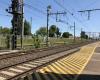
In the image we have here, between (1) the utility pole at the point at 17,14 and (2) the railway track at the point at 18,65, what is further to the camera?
(1) the utility pole at the point at 17,14

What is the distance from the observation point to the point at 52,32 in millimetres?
170375

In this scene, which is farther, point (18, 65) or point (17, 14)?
point (17, 14)

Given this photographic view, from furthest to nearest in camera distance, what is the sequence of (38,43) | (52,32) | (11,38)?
(52,32) < (38,43) < (11,38)

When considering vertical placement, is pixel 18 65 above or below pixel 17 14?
below

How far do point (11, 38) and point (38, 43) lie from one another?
453 inches

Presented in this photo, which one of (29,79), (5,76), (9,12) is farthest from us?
(9,12)

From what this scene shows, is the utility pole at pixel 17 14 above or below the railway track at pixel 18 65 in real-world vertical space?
above

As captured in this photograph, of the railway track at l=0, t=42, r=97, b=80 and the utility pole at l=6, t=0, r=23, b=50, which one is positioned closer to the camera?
the railway track at l=0, t=42, r=97, b=80

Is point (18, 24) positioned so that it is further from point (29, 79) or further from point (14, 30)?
point (29, 79)

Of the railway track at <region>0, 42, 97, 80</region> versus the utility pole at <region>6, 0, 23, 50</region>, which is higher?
the utility pole at <region>6, 0, 23, 50</region>

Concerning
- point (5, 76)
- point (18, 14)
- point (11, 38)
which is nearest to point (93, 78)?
point (5, 76)

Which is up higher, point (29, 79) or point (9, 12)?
point (9, 12)

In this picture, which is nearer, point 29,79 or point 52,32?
point 29,79

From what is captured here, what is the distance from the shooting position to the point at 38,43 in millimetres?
58812
